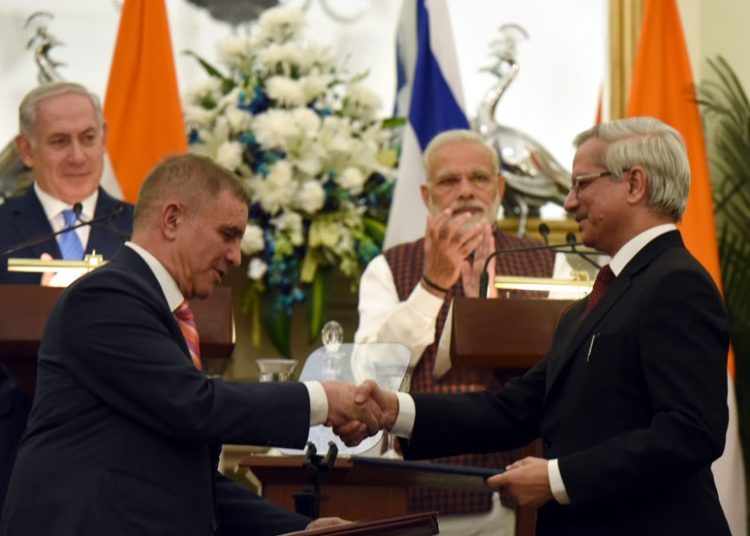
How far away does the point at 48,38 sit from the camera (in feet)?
23.8

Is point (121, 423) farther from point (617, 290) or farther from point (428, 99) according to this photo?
point (428, 99)

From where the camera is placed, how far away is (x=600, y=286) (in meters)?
3.91

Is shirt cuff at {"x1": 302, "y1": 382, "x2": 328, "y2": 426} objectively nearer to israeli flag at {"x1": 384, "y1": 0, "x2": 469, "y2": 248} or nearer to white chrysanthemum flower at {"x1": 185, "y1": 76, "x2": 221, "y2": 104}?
israeli flag at {"x1": 384, "y1": 0, "x2": 469, "y2": 248}

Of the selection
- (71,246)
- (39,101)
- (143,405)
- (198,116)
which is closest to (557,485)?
(143,405)

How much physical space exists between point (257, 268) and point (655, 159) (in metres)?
2.63

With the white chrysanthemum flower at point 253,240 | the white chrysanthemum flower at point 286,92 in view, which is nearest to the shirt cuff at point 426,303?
the white chrysanthemum flower at point 253,240

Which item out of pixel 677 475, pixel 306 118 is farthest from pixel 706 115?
pixel 677 475

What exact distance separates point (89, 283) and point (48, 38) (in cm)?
386

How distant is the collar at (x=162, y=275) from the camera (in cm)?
379

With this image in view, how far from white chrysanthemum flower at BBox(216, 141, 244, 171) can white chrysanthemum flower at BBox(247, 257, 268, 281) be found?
0.37 metres

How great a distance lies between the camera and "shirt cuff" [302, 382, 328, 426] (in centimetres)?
379

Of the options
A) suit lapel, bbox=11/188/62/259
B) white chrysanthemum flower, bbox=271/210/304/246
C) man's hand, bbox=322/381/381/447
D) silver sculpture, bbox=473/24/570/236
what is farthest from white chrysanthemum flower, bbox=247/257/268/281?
man's hand, bbox=322/381/381/447

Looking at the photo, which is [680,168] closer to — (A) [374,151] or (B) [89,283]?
(B) [89,283]

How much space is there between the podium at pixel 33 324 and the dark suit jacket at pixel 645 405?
3.15 ft
